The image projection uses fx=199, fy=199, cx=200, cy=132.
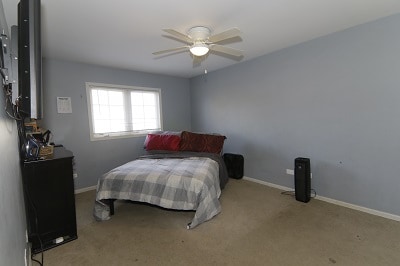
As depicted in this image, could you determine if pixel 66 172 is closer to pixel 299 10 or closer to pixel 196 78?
pixel 299 10

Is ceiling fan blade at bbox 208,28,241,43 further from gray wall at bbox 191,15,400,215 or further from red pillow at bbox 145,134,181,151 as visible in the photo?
red pillow at bbox 145,134,181,151

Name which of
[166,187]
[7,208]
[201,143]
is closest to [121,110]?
[201,143]

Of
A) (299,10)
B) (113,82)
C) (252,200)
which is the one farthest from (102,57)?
(252,200)

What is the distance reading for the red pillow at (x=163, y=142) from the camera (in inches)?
147

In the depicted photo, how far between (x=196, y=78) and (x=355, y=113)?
3321mm

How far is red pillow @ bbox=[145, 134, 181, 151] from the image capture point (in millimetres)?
3730

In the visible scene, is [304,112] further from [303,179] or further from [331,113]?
[303,179]

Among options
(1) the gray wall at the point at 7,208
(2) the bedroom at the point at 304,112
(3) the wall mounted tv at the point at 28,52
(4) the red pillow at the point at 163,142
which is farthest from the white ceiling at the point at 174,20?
(4) the red pillow at the point at 163,142

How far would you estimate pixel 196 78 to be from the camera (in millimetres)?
4902

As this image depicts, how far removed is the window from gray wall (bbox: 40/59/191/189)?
0.35 feet

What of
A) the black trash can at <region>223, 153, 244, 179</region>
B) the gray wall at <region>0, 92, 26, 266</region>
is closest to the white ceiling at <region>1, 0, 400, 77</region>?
the gray wall at <region>0, 92, 26, 266</region>

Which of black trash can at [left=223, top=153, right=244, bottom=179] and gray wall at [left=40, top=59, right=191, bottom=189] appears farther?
black trash can at [left=223, top=153, right=244, bottom=179]

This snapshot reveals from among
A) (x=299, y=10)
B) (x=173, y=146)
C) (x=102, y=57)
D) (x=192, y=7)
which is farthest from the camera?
(x=173, y=146)

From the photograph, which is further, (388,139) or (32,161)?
(388,139)
